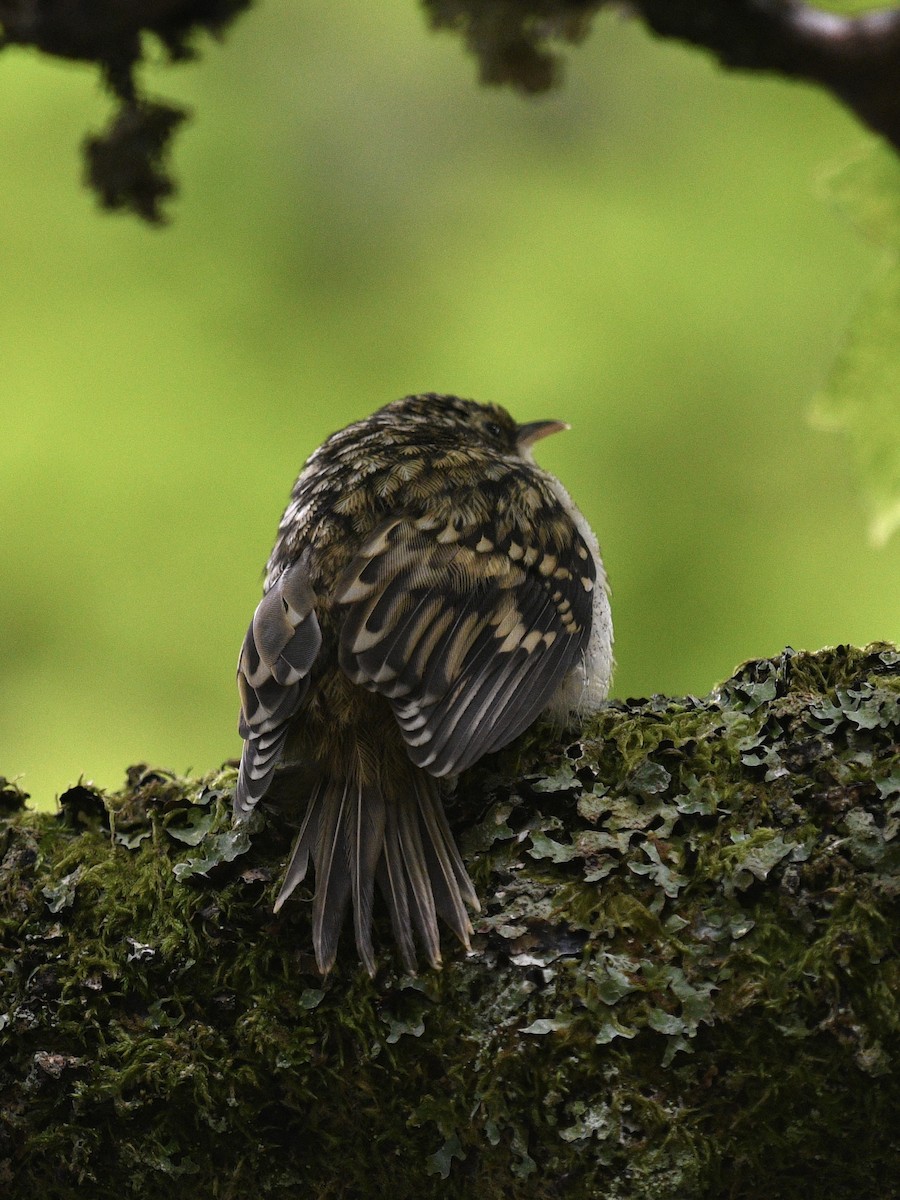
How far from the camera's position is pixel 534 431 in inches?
206

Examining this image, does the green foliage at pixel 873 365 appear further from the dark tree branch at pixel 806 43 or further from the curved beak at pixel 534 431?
the curved beak at pixel 534 431

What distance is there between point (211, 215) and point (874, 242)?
5.16 metres

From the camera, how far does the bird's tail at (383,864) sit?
2.62 m

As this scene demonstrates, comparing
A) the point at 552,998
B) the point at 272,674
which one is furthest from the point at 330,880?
the point at 272,674

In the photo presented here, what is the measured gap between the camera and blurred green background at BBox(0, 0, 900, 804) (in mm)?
6301

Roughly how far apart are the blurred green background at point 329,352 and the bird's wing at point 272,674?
9.03 feet

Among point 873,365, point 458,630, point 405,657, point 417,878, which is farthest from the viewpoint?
point 458,630

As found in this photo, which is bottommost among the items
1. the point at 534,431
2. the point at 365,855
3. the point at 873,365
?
the point at 365,855

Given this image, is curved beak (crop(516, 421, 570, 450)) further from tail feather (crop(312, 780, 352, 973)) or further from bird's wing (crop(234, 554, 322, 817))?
tail feather (crop(312, 780, 352, 973))

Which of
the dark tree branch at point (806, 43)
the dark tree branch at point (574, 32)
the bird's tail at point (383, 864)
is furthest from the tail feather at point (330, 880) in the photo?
the dark tree branch at point (806, 43)

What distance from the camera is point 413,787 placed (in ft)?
10.0

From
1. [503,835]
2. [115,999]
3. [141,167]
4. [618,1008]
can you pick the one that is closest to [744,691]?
[503,835]

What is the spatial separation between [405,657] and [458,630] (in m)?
0.22

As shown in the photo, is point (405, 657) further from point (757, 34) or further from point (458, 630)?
point (757, 34)
